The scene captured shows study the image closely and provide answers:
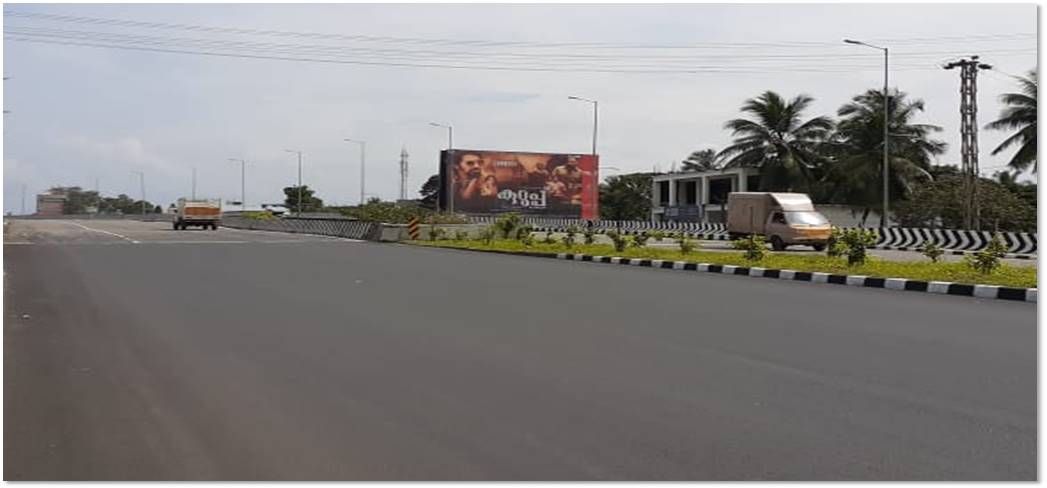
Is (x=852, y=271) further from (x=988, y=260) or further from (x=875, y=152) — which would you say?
(x=875, y=152)

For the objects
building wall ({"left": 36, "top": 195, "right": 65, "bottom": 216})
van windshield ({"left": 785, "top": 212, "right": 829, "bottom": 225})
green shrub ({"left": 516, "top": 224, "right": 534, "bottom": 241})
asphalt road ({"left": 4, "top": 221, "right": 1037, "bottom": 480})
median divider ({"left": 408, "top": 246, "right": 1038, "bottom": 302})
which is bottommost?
asphalt road ({"left": 4, "top": 221, "right": 1037, "bottom": 480})

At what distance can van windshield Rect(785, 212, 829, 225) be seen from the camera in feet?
100

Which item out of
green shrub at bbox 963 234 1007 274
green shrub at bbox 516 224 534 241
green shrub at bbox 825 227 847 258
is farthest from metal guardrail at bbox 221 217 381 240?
green shrub at bbox 963 234 1007 274

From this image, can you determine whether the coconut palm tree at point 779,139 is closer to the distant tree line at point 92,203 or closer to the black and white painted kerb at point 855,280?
the black and white painted kerb at point 855,280

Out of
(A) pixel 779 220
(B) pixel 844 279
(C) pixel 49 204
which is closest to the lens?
(B) pixel 844 279

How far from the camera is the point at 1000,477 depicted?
465 cm

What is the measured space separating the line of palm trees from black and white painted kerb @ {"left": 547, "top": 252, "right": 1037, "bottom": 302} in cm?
2845

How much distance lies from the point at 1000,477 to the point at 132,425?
457 centimetres

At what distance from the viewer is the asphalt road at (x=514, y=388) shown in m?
4.90

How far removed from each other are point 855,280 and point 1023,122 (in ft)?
104

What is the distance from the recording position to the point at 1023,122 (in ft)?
143

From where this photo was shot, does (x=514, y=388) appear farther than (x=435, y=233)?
No

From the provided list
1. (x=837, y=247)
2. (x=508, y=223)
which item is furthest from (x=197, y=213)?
(x=837, y=247)

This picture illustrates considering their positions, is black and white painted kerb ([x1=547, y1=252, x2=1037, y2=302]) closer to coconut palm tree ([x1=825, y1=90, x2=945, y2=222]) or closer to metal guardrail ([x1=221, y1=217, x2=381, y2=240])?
metal guardrail ([x1=221, y1=217, x2=381, y2=240])
